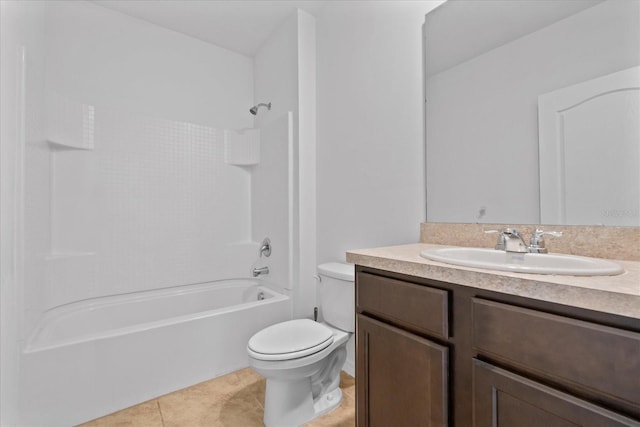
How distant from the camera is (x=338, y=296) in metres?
1.66

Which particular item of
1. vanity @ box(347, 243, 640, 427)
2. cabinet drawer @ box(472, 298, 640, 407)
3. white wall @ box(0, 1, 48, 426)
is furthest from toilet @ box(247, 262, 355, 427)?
white wall @ box(0, 1, 48, 426)

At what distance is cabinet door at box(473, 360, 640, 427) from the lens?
1.86 ft

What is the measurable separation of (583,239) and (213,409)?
183cm

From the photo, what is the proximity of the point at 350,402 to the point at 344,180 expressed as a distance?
1.34m

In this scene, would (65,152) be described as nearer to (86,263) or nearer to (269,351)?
(86,263)

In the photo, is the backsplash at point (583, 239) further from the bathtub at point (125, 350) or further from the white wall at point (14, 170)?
the white wall at point (14, 170)

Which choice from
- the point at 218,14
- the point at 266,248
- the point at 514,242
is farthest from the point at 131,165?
the point at 514,242

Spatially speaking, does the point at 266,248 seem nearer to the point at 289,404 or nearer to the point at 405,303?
the point at 289,404

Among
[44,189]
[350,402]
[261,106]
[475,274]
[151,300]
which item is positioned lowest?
[350,402]

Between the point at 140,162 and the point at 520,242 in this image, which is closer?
the point at 520,242

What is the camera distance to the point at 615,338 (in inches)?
21.2

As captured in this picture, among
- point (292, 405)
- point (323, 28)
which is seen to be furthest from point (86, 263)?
point (323, 28)

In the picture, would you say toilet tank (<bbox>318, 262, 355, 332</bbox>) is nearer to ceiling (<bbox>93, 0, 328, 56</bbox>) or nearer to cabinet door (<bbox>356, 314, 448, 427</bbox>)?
cabinet door (<bbox>356, 314, 448, 427</bbox>)

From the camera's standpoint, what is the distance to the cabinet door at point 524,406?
0.57 metres
